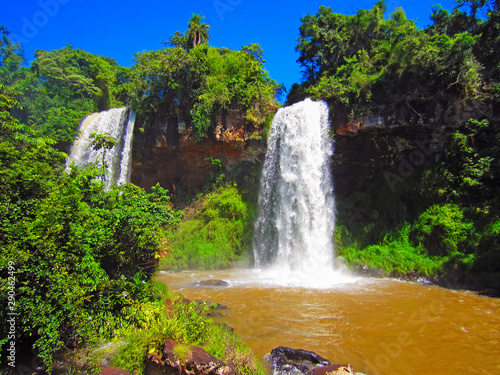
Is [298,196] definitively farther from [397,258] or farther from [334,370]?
[334,370]

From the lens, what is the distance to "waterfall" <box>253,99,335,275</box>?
1284 centimetres

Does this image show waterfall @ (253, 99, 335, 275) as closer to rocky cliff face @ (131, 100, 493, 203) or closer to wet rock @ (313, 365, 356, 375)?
rocky cliff face @ (131, 100, 493, 203)

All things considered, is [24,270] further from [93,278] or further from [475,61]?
[475,61]

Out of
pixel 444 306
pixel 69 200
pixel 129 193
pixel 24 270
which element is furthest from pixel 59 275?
pixel 444 306

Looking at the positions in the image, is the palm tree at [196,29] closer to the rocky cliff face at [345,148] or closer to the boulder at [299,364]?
the rocky cliff face at [345,148]

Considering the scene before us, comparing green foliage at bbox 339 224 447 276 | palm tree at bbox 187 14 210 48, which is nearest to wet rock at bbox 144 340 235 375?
green foliage at bbox 339 224 447 276

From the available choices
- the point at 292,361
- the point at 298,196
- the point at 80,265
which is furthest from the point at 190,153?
the point at 292,361

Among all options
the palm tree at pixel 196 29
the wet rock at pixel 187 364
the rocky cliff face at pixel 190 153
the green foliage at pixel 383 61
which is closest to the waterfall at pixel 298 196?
the green foliage at pixel 383 61

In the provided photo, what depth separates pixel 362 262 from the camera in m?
11.9

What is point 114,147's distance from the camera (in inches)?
720

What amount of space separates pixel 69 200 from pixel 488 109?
14203mm

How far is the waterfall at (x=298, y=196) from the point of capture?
12.8 m

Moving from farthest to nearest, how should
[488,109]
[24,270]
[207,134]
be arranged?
[207,134] → [488,109] → [24,270]

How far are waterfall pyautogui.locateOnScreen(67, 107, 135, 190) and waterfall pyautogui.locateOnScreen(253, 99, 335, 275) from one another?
946cm
